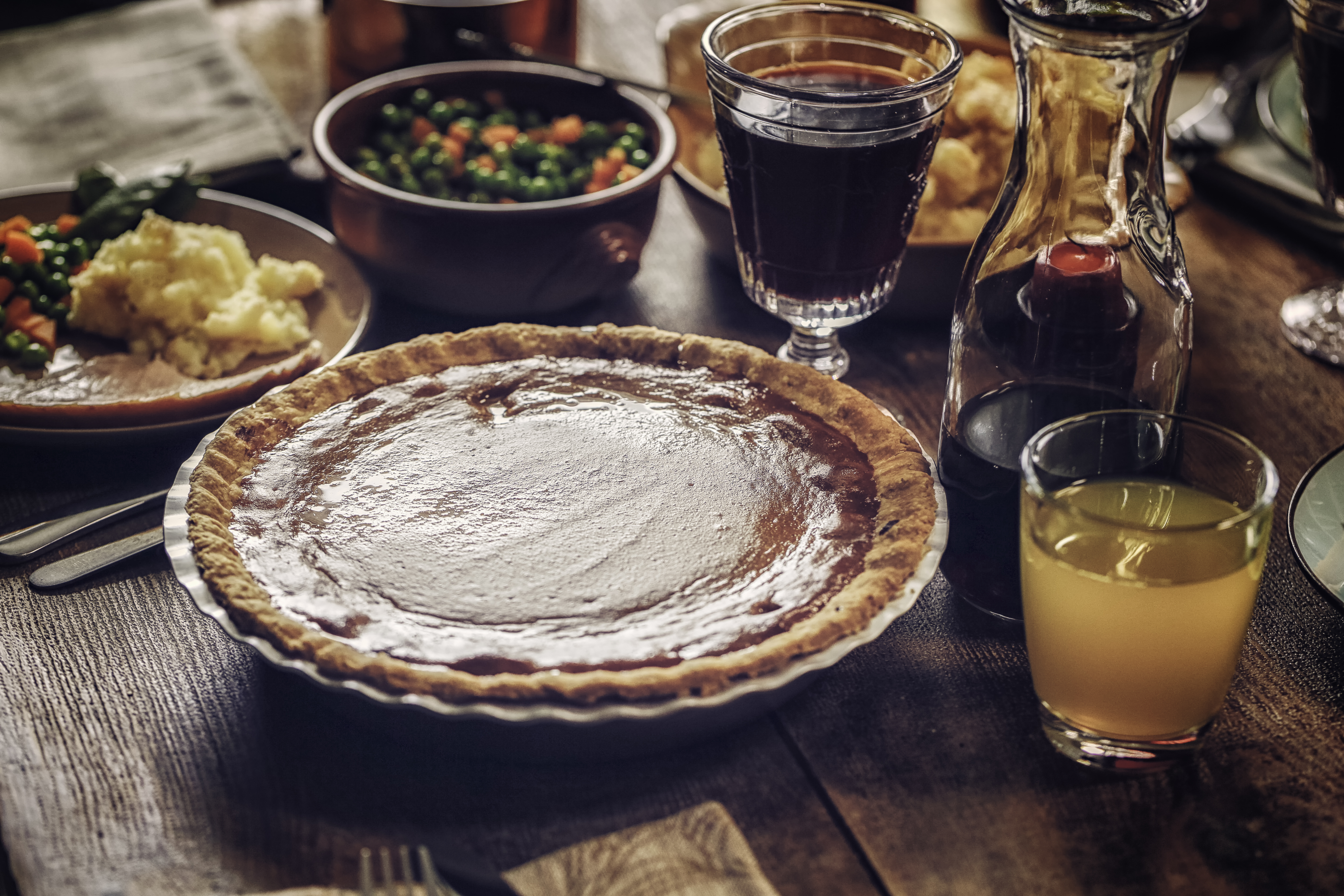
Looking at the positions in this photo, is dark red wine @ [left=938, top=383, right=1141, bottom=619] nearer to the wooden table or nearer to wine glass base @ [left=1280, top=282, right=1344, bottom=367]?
the wooden table

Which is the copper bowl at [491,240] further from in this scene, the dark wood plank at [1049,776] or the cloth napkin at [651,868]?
the cloth napkin at [651,868]

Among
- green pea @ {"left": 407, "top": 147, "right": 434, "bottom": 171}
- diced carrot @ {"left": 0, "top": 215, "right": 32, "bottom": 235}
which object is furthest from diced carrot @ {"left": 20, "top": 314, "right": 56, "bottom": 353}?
green pea @ {"left": 407, "top": 147, "right": 434, "bottom": 171}

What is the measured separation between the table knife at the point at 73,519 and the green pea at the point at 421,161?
0.90 m

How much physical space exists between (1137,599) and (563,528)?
76 centimetres

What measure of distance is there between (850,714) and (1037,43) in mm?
893

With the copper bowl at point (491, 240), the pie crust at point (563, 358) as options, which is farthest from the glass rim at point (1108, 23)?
the copper bowl at point (491, 240)

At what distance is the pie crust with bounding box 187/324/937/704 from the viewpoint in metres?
1.37

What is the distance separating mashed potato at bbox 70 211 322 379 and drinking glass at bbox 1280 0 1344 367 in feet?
6.26

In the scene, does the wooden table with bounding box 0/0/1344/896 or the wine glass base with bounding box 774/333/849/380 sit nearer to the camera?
the wooden table with bounding box 0/0/1344/896

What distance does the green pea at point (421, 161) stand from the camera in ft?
8.21

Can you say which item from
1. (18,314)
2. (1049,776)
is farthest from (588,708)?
(18,314)

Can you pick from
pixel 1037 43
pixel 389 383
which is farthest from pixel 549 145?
pixel 1037 43

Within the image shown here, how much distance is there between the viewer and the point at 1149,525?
4.42 ft

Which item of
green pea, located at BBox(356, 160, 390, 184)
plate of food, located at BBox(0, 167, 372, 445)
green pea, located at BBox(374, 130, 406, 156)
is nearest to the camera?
plate of food, located at BBox(0, 167, 372, 445)
